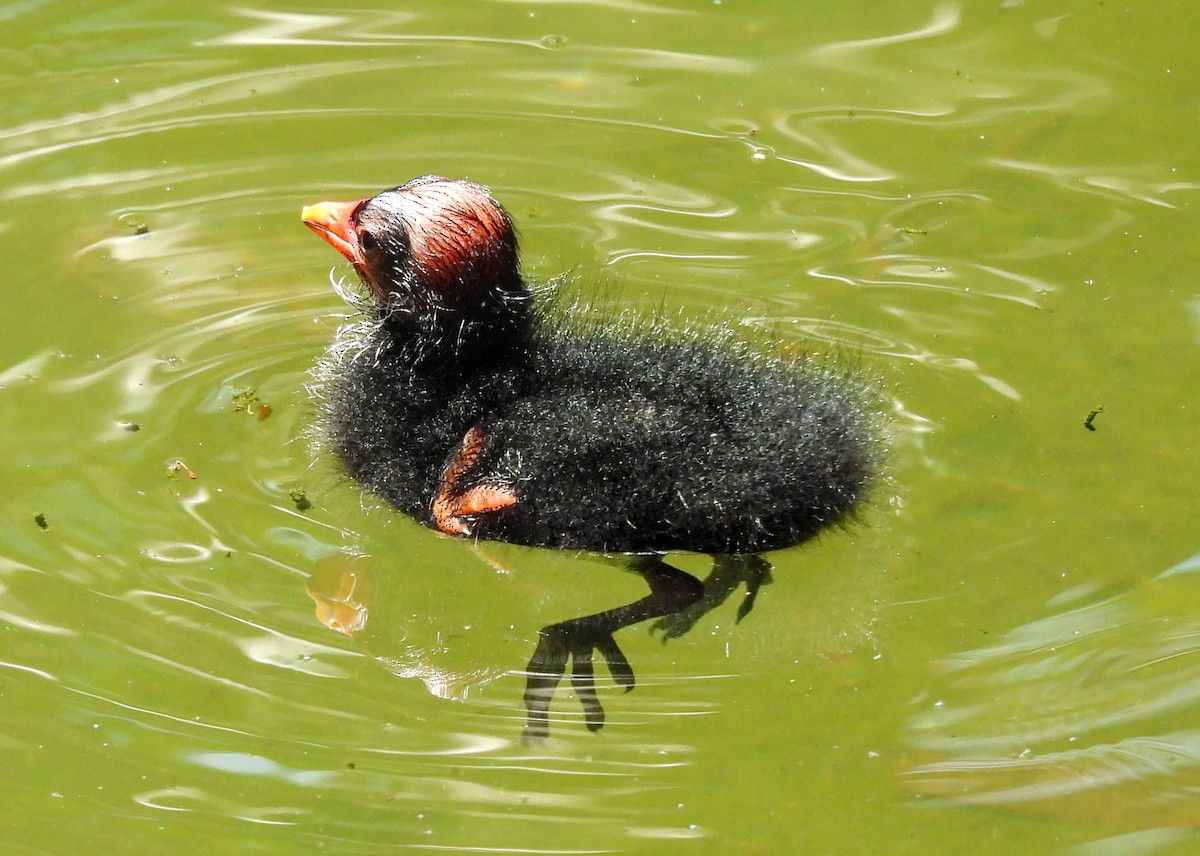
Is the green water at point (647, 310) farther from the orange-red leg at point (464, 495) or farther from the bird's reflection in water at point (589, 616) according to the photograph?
the orange-red leg at point (464, 495)

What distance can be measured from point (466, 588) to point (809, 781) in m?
1.13

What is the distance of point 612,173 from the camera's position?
18.0ft

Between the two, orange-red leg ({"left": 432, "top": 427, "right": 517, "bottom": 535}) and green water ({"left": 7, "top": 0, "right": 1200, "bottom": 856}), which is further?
orange-red leg ({"left": 432, "top": 427, "right": 517, "bottom": 535})

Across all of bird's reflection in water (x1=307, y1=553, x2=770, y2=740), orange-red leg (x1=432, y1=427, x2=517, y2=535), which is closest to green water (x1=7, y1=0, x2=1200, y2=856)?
bird's reflection in water (x1=307, y1=553, x2=770, y2=740)

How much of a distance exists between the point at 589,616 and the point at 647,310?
1199 millimetres

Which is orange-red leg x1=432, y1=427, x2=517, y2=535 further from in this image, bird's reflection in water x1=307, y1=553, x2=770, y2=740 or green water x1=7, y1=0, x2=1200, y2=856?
bird's reflection in water x1=307, y1=553, x2=770, y2=740

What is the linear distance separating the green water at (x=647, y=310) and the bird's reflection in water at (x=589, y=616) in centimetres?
2

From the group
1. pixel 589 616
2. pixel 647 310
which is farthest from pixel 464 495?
pixel 647 310

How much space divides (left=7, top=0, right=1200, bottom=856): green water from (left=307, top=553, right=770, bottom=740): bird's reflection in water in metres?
0.02

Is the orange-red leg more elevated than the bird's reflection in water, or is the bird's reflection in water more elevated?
the orange-red leg

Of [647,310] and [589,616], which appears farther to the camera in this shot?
[647,310]

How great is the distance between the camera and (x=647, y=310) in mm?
4691

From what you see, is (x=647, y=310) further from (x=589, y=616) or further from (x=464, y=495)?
(x=589, y=616)

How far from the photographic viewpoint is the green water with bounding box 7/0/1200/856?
11.6ft
